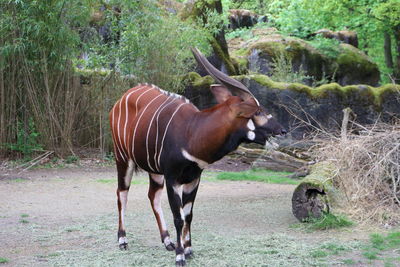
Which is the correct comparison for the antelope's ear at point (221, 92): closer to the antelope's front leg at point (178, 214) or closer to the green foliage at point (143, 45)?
the antelope's front leg at point (178, 214)

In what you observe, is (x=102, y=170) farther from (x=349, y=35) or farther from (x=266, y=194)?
(x=349, y=35)

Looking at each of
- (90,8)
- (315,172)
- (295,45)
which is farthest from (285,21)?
(315,172)

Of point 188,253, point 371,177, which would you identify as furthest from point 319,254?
point 371,177

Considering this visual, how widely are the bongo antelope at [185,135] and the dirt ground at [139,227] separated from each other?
39 centimetres

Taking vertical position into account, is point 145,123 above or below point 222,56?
below

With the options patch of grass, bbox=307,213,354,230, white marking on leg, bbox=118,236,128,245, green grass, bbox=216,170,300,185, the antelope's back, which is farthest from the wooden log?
green grass, bbox=216,170,300,185

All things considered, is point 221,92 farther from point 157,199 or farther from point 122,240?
point 122,240

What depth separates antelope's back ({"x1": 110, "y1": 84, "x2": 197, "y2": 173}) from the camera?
5.26 m

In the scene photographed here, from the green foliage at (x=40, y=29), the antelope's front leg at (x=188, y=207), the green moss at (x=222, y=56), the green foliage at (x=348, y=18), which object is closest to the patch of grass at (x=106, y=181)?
the green foliage at (x=40, y=29)

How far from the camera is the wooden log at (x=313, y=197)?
6.48 meters

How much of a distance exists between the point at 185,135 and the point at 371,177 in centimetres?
258

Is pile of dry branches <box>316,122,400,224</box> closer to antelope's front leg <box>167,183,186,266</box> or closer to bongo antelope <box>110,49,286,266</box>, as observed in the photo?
bongo antelope <box>110,49,286,266</box>

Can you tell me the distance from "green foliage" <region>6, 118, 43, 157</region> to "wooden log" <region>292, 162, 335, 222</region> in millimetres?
6997

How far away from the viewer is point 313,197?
21.6 ft
